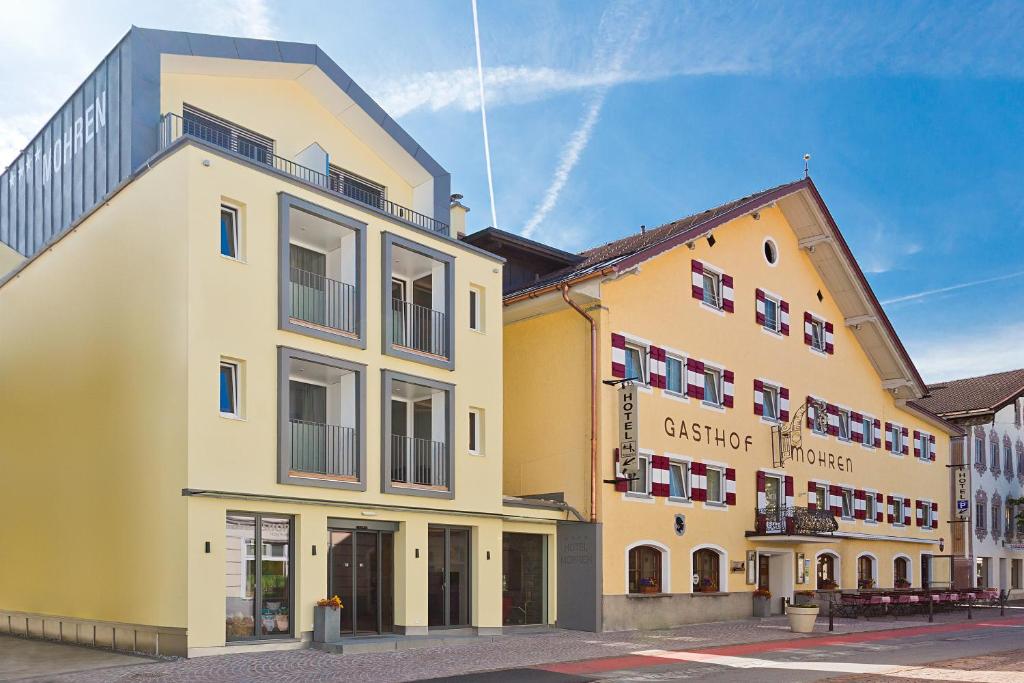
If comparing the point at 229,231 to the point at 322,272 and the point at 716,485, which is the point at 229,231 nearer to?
the point at 322,272

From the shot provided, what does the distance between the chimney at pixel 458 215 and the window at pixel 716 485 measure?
937 cm

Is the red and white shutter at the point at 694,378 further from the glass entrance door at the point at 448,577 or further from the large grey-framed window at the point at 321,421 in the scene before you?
the large grey-framed window at the point at 321,421

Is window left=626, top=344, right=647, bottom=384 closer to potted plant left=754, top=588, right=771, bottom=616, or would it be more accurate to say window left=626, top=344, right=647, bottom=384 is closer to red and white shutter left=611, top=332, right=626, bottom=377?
red and white shutter left=611, top=332, right=626, bottom=377

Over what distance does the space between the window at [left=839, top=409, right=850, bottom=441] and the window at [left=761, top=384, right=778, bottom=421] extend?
4961 millimetres

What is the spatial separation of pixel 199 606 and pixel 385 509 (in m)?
4.65

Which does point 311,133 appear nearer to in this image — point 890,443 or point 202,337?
point 202,337

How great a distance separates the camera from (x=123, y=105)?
19781 mm

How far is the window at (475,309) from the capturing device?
23.8 meters

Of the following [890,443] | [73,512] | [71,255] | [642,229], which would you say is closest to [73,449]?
[73,512]

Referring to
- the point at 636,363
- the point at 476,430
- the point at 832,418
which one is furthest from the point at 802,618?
the point at 832,418

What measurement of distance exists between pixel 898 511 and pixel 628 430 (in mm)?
18824

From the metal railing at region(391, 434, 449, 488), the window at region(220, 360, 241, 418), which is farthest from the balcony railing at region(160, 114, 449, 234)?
the metal railing at region(391, 434, 449, 488)

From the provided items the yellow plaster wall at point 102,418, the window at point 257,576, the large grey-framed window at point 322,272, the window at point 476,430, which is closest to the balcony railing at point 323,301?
the large grey-framed window at point 322,272

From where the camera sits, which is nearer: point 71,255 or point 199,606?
point 199,606
